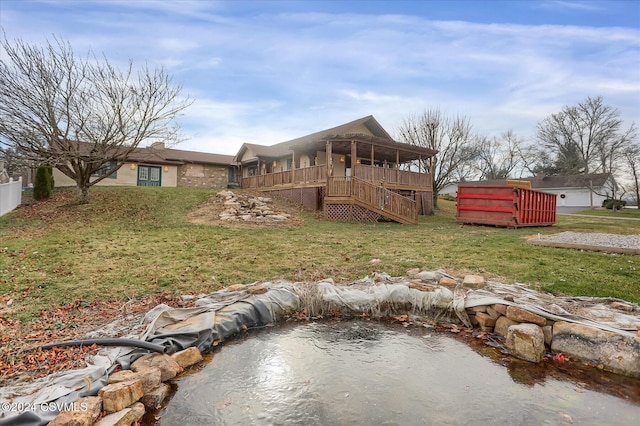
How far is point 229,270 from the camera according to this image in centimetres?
657

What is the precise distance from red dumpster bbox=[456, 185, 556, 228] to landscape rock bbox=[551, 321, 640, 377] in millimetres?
10591

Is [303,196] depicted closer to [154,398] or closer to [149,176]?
[149,176]

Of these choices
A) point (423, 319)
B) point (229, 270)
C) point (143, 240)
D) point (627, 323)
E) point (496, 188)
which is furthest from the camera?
point (496, 188)

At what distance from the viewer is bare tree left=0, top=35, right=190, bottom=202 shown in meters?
12.7

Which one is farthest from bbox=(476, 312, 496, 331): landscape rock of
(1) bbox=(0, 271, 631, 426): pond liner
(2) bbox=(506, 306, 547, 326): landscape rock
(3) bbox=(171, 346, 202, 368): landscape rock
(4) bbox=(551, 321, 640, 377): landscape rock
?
(3) bbox=(171, 346, 202, 368): landscape rock

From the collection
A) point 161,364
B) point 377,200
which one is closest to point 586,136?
point 377,200

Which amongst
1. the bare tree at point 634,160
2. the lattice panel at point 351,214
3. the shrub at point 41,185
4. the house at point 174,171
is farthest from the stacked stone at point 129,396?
the bare tree at point 634,160

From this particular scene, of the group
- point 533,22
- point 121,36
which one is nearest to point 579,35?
point 533,22

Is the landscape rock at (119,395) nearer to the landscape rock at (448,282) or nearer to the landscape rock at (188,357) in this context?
the landscape rock at (188,357)

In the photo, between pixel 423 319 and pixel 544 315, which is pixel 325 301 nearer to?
pixel 423 319

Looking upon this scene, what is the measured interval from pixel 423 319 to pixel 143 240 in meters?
8.13

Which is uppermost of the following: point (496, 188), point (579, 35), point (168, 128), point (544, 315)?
point (579, 35)

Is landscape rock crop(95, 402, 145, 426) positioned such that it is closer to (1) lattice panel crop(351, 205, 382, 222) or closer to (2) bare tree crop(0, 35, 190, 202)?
(1) lattice panel crop(351, 205, 382, 222)

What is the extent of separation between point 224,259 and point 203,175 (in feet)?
74.1
